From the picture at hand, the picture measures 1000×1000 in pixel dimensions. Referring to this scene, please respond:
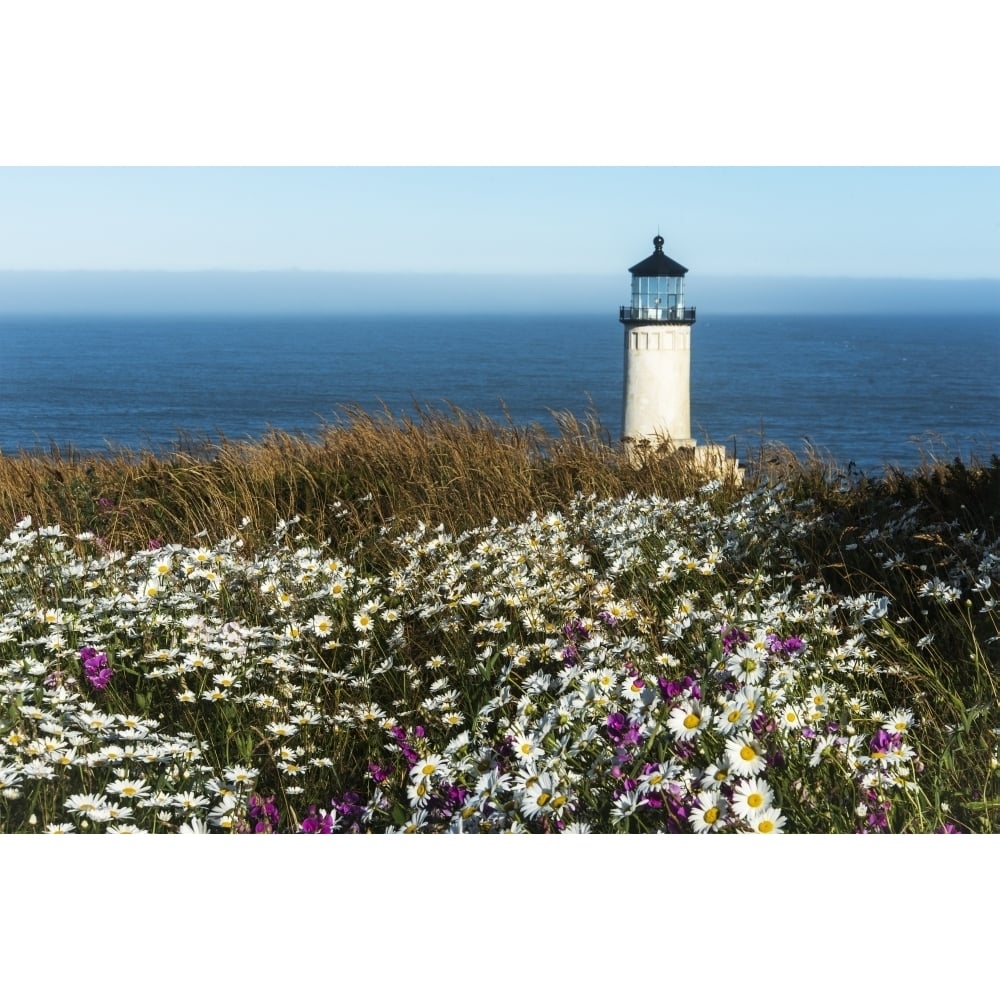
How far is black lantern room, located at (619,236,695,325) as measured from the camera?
9844 millimetres

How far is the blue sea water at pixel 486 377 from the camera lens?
30.5m

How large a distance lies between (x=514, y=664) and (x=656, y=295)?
7.79 m

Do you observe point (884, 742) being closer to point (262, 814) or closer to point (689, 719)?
point (689, 719)

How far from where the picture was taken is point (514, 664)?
274cm

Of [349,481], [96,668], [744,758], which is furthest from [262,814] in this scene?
[349,481]

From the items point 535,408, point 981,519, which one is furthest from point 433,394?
point 981,519

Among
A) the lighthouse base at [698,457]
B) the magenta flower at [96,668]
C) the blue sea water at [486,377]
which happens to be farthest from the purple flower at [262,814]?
the blue sea water at [486,377]

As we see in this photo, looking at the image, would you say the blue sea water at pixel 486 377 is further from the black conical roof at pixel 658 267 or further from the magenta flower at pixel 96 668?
the black conical roof at pixel 658 267

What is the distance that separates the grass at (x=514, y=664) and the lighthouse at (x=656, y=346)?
462 centimetres

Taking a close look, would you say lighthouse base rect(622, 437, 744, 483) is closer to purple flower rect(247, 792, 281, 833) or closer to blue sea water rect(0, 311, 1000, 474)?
blue sea water rect(0, 311, 1000, 474)

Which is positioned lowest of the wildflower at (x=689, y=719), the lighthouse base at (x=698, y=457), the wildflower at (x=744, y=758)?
the wildflower at (x=744, y=758)

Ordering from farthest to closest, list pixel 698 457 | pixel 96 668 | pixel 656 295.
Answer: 1. pixel 656 295
2. pixel 698 457
3. pixel 96 668

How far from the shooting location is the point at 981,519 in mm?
4203
